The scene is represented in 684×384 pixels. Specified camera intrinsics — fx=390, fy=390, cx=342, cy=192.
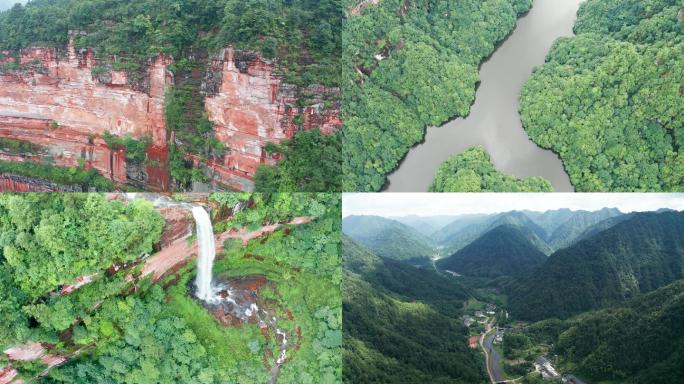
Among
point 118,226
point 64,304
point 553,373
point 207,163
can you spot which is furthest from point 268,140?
point 553,373

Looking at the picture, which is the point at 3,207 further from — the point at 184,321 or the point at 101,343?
the point at 184,321

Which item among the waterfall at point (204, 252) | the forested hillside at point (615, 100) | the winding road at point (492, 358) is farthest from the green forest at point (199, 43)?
the winding road at point (492, 358)

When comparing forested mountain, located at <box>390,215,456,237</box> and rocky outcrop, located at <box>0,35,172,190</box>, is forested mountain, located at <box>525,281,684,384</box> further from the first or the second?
rocky outcrop, located at <box>0,35,172,190</box>

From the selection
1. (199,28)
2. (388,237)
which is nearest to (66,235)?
(199,28)

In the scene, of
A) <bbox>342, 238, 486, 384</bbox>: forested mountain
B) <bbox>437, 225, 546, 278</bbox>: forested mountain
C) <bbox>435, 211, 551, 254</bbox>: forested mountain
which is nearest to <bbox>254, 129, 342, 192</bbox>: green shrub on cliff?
<bbox>342, 238, 486, 384</bbox>: forested mountain

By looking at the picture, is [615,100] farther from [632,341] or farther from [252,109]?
[252,109]
